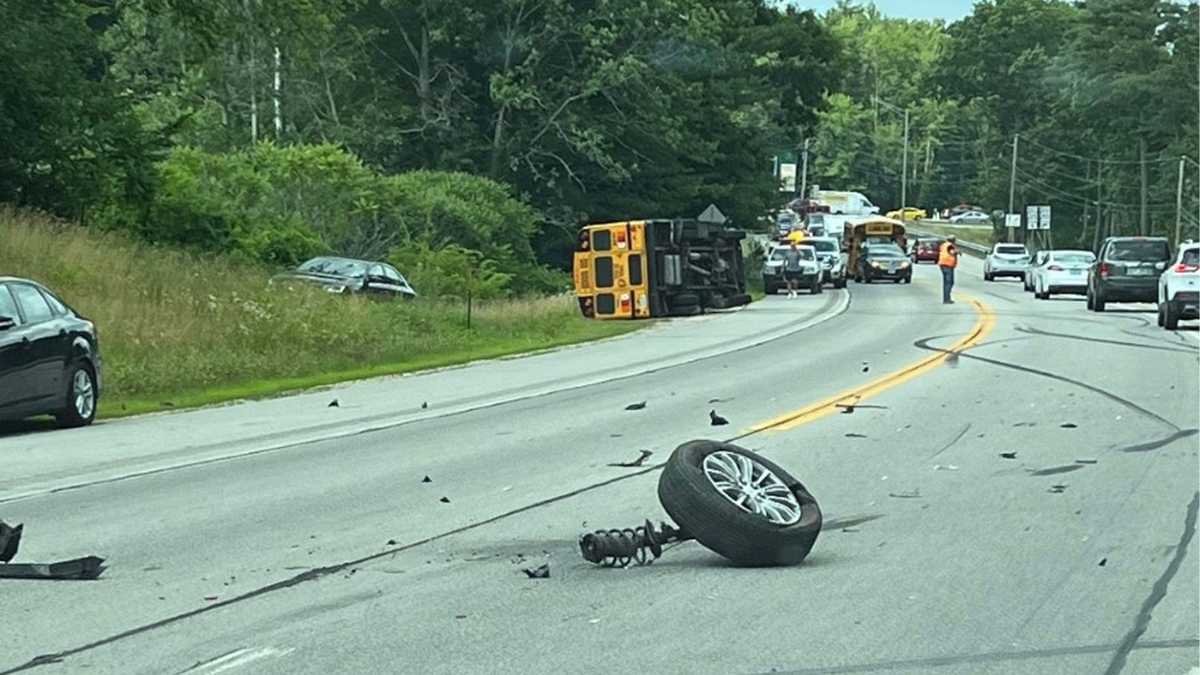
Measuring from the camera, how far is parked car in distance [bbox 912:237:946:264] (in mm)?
102875

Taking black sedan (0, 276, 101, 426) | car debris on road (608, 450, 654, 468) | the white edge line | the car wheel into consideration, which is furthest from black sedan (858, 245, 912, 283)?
car debris on road (608, 450, 654, 468)

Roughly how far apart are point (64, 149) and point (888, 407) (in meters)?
21.3

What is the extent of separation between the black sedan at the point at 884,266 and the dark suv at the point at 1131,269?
Answer: 85.3 ft

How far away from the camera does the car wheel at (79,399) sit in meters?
18.8

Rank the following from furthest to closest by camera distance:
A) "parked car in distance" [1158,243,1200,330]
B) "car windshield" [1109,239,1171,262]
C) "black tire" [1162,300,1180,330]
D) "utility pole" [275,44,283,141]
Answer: "utility pole" [275,44,283,141]
"car windshield" [1109,239,1171,262]
"black tire" [1162,300,1180,330]
"parked car in distance" [1158,243,1200,330]

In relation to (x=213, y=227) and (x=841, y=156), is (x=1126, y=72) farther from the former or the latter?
(x=841, y=156)

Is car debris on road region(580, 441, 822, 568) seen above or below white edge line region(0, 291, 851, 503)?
above

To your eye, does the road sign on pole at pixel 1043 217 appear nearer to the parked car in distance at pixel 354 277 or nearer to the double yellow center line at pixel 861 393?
the parked car in distance at pixel 354 277

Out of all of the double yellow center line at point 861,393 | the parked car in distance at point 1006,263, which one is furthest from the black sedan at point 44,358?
the parked car in distance at point 1006,263

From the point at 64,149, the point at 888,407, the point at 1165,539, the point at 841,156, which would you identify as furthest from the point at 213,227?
the point at 841,156

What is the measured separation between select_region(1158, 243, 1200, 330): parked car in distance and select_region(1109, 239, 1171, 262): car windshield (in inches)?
323

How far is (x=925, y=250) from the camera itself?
104m

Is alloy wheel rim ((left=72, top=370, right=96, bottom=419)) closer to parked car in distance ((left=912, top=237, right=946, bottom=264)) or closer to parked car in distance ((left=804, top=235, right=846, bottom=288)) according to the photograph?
parked car in distance ((left=804, top=235, right=846, bottom=288))

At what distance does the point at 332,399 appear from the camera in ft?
74.1
